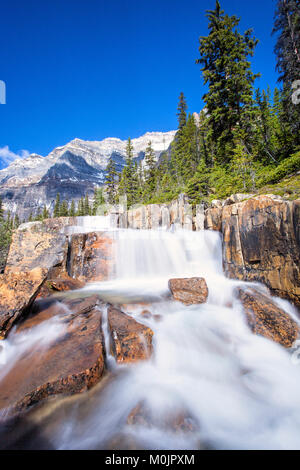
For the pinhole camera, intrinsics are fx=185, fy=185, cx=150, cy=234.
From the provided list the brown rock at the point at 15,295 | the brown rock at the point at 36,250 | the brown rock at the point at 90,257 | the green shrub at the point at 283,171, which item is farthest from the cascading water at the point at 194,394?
the green shrub at the point at 283,171

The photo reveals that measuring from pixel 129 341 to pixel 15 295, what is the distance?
3.04 metres

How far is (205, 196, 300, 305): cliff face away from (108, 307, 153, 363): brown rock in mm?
4213

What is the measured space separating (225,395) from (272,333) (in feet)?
7.20

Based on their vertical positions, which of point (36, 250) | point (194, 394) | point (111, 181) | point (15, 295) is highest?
point (111, 181)

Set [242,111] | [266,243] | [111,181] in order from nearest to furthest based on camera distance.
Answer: [266,243], [242,111], [111,181]

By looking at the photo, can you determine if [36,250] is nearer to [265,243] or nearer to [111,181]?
[265,243]

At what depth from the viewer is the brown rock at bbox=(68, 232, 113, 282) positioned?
959 centimetres

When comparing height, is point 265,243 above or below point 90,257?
above

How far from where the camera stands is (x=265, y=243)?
5.92 metres

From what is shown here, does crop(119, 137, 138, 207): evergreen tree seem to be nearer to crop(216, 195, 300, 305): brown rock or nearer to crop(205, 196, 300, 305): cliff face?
crop(205, 196, 300, 305): cliff face

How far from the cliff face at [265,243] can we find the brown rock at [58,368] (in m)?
5.17

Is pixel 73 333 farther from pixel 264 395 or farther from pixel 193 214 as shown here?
pixel 193 214

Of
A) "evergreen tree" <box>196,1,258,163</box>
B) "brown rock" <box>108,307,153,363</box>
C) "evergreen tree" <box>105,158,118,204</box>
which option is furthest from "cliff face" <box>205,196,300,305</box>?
"evergreen tree" <box>105,158,118,204</box>

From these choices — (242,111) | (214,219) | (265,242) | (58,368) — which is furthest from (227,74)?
(58,368)
